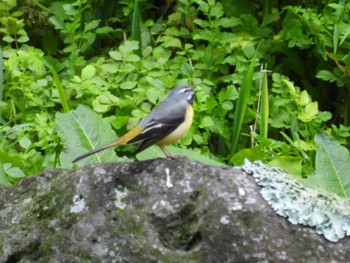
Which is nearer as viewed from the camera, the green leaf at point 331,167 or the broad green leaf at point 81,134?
the green leaf at point 331,167

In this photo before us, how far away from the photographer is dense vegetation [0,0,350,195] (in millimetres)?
5219

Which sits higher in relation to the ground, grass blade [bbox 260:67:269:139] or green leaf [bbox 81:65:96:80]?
grass blade [bbox 260:67:269:139]

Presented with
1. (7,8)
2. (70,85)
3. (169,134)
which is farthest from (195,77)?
(169,134)

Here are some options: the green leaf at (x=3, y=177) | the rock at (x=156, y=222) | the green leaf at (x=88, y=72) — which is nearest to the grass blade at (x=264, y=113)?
the green leaf at (x=88, y=72)

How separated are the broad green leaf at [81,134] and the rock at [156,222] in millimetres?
1104

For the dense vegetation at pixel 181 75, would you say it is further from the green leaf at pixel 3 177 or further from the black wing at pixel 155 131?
the black wing at pixel 155 131

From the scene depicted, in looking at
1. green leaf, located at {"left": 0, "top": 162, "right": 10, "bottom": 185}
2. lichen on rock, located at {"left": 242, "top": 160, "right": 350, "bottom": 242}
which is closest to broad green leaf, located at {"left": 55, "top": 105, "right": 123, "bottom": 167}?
green leaf, located at {"left": 0, "top": 162, "right": 10, "bottom": 185}

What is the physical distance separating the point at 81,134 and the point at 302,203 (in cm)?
160

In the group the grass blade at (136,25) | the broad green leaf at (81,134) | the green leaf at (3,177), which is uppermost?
the broad green leaf at (81,134)

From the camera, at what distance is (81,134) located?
462 centimetres

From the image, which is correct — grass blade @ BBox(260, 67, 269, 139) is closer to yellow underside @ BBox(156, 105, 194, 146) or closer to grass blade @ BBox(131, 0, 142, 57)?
grass blade @ BBox(131, 0, 142, 57)

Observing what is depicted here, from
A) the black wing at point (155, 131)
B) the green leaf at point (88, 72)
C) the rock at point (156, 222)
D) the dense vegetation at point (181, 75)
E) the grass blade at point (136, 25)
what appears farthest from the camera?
the grass blade at point (136, 25)

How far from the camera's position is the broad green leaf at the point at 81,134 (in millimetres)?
4586

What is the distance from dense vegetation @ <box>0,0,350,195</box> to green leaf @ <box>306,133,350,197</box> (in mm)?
541
